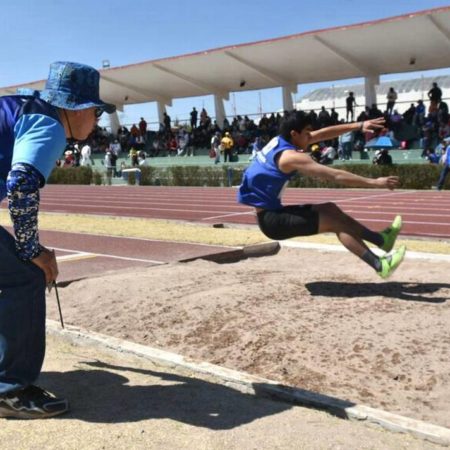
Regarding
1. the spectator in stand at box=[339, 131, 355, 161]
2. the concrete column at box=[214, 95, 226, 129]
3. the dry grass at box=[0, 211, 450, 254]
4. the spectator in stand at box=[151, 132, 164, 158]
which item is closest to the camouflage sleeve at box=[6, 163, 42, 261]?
the dry grass at box=[0, 211, 450, 254]

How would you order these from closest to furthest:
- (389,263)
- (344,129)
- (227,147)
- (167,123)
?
(389,263)
(344,129)
(227,147)
(167,123)

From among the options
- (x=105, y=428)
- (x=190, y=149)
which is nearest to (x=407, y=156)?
(x=190, y=149)

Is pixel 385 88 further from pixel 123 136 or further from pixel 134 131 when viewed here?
pixel 123 136

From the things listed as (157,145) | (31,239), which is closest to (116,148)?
(157,145)

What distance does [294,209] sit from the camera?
5594 mm

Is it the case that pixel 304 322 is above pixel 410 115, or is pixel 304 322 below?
below

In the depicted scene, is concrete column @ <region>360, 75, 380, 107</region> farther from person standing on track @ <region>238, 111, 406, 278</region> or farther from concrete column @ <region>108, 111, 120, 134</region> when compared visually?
person standing on track @ <region>238, 111, 406, 278</region>

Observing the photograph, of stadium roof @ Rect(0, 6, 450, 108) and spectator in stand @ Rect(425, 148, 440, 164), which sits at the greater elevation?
stadium roof @ Rect(0, 6, 450, 108)

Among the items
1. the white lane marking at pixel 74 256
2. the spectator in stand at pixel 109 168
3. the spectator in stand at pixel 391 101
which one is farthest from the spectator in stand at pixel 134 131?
the white lane marking at pixel 74 256

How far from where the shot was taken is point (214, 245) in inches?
354

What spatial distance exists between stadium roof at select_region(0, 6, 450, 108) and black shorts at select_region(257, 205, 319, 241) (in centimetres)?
1893

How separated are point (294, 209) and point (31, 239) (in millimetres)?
3141

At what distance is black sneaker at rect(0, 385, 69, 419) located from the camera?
123 inches

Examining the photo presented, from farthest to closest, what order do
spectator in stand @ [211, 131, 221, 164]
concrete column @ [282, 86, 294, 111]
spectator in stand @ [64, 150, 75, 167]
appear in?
spectator in stand @ [64, 150, 75, 167] → concrete column @ [282, 86, 294, 111] → spectator in stand @ [211, 131, 221, 164]
